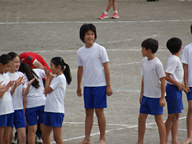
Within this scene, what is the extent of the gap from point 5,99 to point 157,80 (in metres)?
2.37

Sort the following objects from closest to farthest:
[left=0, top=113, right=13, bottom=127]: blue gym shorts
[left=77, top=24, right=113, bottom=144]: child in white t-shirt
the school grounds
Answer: [left=0, top=113, right=13, bottom=127]: blue gym shorts → [left=77, top=24, right=113, bottom=144]: child in white t-shirt → the school grounds

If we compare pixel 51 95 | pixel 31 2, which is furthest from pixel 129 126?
pixel 31 2

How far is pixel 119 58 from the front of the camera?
13.4 m

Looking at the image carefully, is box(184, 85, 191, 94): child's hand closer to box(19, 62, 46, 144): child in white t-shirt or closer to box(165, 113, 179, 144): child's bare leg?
box(165, 113, 179, 144): child's bare leg

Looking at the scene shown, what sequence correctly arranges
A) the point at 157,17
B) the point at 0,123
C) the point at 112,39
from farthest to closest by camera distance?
the point at 157,17 → the point at 112,39 → the point at 0,123

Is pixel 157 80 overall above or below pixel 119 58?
below

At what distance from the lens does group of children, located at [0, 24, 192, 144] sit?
5.70 meters

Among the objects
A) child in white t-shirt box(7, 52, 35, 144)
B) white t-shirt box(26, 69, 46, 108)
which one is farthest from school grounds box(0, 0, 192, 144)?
child in white t-shirt box(7, 52, 35, 144)

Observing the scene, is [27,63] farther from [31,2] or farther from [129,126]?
[31,2]

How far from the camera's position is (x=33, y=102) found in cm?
611

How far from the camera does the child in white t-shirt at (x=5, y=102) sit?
5.48 m

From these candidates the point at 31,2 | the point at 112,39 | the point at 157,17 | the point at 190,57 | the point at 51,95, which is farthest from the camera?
the point at 31,2

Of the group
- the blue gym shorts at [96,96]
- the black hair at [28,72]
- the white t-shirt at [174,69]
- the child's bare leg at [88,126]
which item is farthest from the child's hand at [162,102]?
the black hair at [28,72]

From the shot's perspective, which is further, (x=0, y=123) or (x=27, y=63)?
(x=27, y=63)
